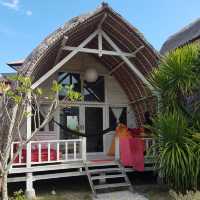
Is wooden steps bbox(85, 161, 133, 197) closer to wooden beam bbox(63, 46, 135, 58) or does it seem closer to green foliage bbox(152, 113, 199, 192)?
green foliage bbox(152, 113, 199, 192)

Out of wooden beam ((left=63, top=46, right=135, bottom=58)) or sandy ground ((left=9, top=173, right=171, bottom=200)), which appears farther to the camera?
wooden beam ((left=63, top=46, right=135, bottom=58))

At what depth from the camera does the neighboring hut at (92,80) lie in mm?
8805

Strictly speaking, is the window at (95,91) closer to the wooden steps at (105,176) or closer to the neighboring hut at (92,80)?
the neighboring hut at (92,80)

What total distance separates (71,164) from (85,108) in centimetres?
315

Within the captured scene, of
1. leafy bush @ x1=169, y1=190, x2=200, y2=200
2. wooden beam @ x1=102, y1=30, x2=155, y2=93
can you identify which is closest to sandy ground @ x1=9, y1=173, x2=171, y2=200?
leafy bush @ x1=169, y1=190, x2=200, y2=200

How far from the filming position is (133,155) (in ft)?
30.9

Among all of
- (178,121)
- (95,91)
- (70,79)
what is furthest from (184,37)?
(178,121)

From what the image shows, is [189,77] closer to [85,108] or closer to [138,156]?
[138,156]

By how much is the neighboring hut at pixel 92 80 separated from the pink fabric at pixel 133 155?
25cm

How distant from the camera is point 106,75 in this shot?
12.3 metres

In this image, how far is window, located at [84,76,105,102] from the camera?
11945mm

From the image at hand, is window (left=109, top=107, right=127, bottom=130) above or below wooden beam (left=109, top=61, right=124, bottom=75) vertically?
below

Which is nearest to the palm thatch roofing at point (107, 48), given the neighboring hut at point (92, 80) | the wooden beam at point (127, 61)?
Answer: the neighboring hut at point (92, 80)

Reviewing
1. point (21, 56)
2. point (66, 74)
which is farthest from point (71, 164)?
point (21, 56)
